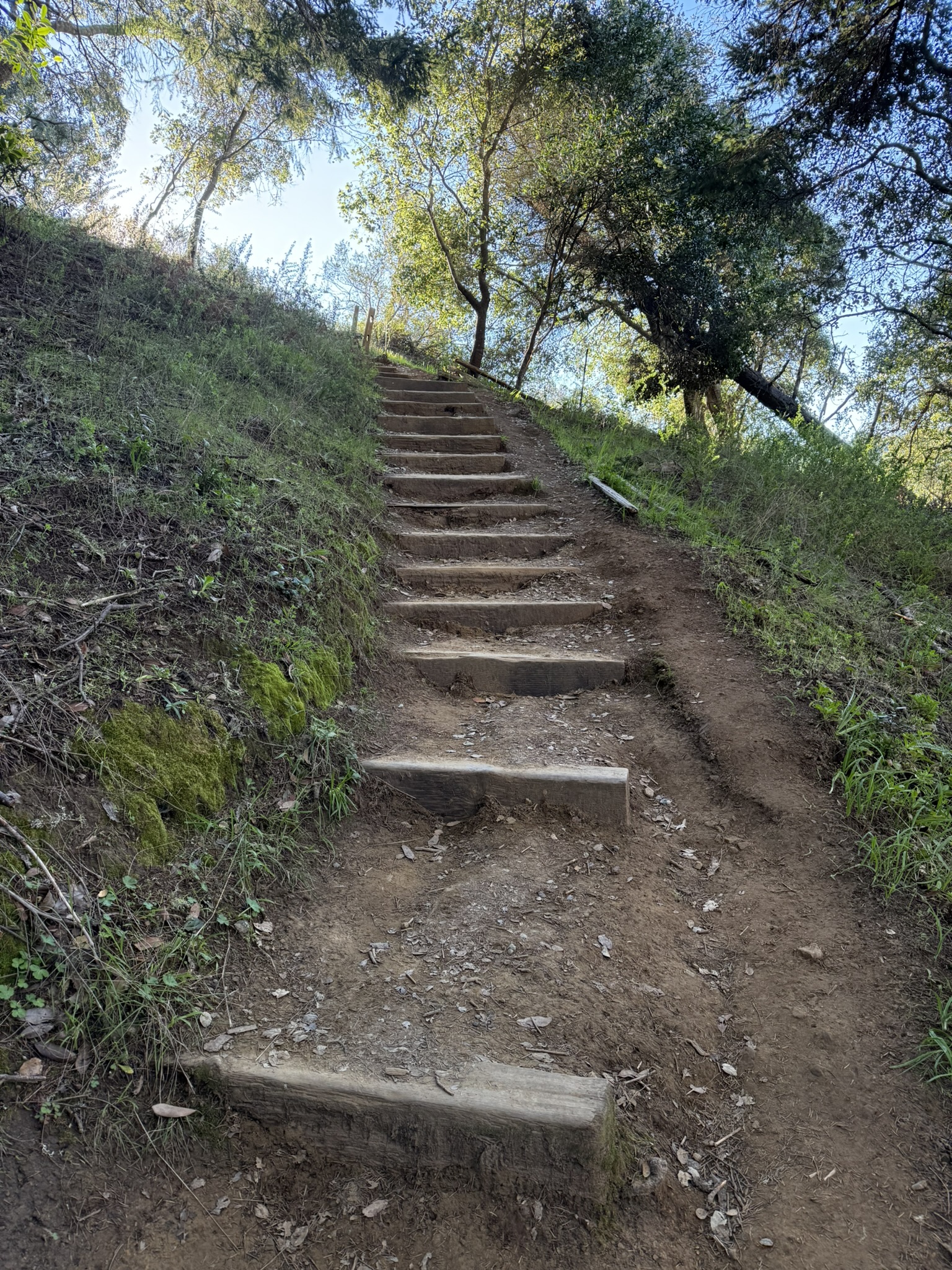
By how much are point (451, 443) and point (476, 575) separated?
3198 millimetres

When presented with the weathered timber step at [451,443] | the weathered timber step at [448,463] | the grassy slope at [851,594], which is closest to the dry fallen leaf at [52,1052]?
the grassy slope at [851,594]

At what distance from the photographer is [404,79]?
6.67 metres

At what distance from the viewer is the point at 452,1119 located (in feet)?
5.42

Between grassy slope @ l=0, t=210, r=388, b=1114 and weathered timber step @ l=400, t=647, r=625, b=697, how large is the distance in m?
0.37

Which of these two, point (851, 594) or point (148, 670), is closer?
point (148, 670)

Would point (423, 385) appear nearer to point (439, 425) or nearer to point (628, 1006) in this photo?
point (439, 425)

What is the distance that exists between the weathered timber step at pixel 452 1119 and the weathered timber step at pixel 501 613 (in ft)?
8.90

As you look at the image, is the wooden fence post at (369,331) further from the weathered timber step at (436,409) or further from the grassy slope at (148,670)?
the grassy slope at (148,670)

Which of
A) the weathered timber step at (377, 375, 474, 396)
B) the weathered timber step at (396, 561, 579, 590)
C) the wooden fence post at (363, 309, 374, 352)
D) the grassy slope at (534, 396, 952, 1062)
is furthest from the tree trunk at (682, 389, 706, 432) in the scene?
the wooden fence post at (363, 309, 374, 352)

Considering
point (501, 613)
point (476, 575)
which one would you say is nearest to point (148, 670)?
point (501, 613)

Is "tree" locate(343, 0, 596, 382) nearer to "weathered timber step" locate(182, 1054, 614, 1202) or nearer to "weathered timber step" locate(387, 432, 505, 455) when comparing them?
"weathered timber step" locate(387, 432, 505, 455)

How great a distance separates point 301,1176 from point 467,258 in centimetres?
1308

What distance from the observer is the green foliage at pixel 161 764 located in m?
2.08

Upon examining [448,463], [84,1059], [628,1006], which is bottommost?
[84,1059]
